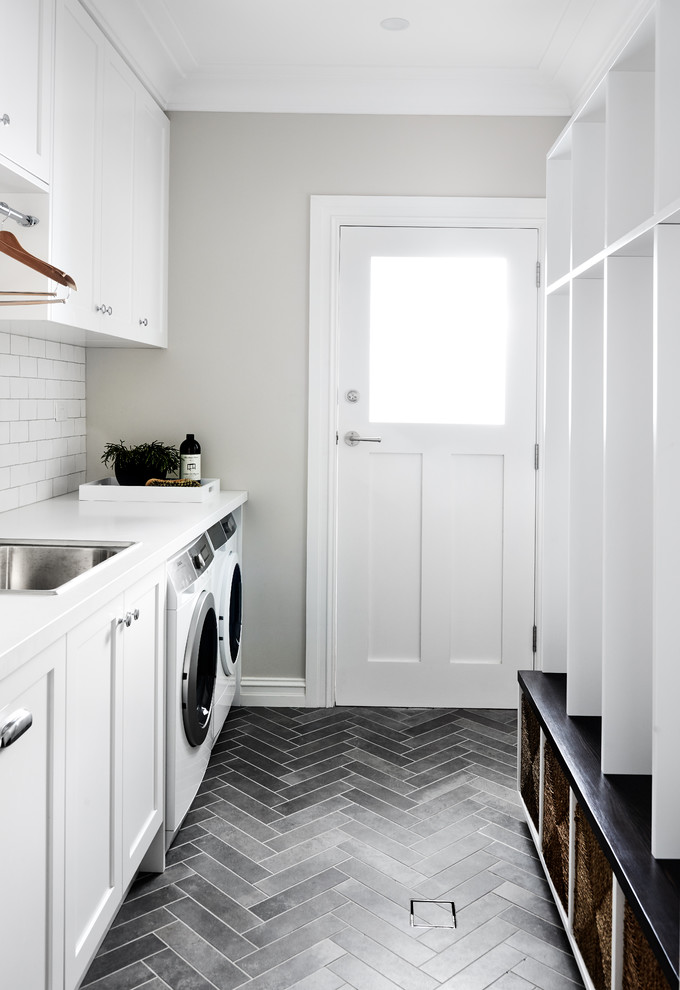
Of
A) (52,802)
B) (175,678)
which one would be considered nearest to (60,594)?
(52,802)

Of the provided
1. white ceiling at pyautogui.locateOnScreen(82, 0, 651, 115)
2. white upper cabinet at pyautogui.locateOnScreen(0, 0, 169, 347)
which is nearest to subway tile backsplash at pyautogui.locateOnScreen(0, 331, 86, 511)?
white upper cabinet at pyautogui.locateOnScreen(0, 0, 169, 347)

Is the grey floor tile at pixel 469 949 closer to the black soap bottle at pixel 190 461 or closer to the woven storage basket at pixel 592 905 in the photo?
the woven storage basket at pixel 592 905

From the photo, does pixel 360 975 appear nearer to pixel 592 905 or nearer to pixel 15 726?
pixel 592 905

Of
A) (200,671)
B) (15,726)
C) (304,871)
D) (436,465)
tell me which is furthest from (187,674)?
(436,465)

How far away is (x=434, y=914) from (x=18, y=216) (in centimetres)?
204

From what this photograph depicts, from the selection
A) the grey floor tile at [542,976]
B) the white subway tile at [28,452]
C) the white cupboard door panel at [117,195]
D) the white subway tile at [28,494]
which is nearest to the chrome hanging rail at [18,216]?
the white cupboard door panel at [117,195]

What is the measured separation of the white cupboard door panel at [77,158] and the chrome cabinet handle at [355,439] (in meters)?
1.26

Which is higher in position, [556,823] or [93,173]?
[93,173]

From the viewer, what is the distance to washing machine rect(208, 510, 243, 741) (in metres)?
2.94

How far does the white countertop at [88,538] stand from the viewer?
134 cm

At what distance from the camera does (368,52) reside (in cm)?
321

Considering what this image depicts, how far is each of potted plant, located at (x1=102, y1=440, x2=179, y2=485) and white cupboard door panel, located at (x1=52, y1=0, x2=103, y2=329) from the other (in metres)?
0.76

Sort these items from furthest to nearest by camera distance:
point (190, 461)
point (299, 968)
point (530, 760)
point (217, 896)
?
1. point (190, 461)
2. point (530, 760)
3. point (217, 896)
4. point (299, 968)

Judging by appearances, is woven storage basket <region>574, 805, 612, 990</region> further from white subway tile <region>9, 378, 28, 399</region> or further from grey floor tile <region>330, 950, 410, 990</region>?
white subway tile <region>9, 378, 28, 399</region>
